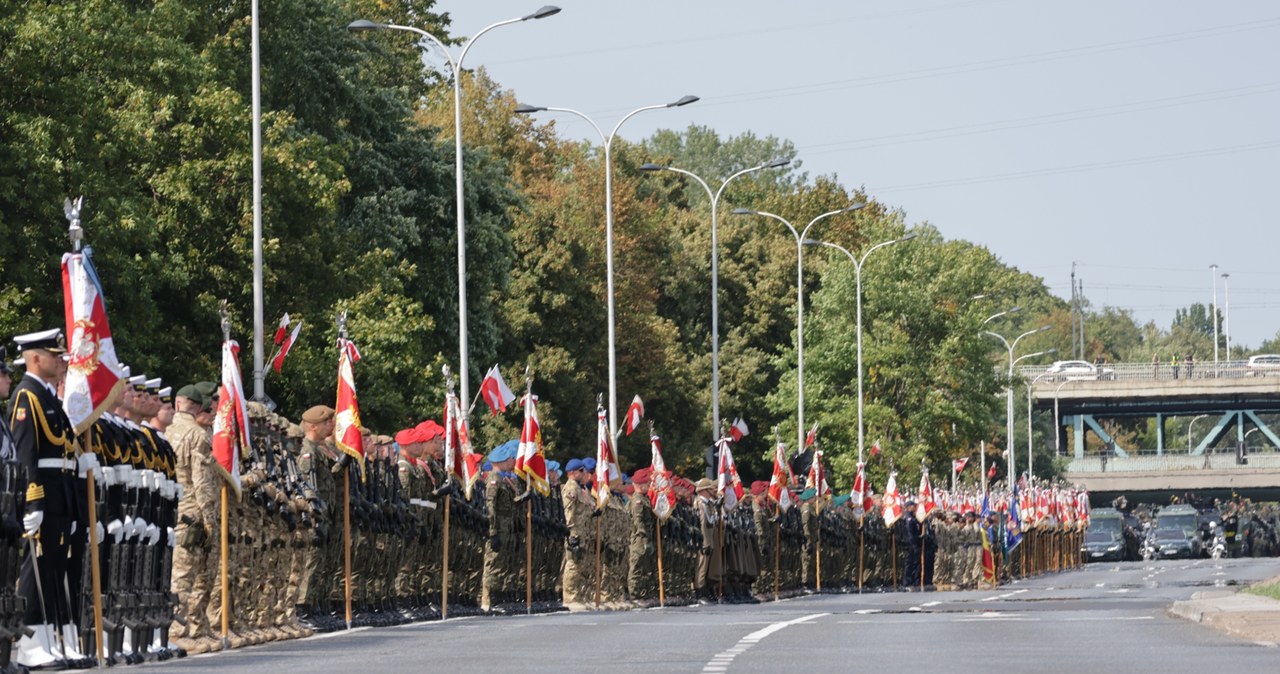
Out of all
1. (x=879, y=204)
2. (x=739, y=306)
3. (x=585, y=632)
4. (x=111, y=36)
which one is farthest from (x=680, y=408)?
(x=585, y=632)

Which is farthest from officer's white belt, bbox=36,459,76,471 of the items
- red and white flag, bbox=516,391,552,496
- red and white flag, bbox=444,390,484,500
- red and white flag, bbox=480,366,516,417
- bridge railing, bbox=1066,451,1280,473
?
bridge railing, bbox=1066,451,1280,473

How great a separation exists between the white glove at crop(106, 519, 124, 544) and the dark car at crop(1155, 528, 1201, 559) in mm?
87720

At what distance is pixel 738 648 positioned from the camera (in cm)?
1830

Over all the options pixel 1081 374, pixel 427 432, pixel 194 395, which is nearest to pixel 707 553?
pixel 427 432

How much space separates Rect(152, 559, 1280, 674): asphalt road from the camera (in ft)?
52.9

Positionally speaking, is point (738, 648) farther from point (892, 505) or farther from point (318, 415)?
point (892, 505)

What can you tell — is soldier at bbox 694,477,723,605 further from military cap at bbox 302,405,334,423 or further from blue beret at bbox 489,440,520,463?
military cap at bbox 302,405,334,423

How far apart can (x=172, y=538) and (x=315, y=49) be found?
35.9m

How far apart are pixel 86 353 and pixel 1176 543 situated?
88.5 m

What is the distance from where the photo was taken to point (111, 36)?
41.9 m

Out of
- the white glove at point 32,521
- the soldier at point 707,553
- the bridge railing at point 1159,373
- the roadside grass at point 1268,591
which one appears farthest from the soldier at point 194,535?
the bridge railing at point 1159,373

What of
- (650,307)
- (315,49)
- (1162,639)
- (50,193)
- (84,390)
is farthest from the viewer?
(650,307)

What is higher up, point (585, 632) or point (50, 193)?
point (50, 193)

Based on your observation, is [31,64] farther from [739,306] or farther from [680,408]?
[739,306]
